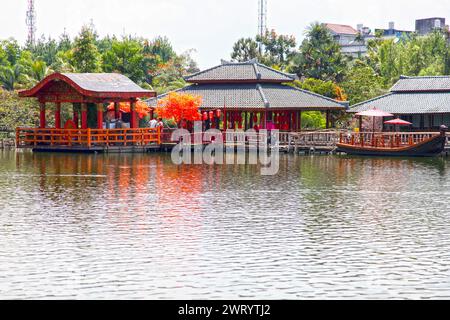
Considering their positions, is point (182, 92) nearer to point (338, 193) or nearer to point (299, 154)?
point (299, 154)

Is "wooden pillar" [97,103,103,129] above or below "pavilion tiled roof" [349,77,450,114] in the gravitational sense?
below

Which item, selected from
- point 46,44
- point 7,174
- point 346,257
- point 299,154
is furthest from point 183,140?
point 46,44

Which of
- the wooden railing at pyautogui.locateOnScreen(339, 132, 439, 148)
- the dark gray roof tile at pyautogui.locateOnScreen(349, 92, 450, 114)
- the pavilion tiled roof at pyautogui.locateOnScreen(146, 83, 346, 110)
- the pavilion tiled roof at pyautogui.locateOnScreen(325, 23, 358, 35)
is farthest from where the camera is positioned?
the pavilion tiled roof at pyautogui.locateOnScreen(325, 23, 358, 35)

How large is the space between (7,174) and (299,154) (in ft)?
70.1

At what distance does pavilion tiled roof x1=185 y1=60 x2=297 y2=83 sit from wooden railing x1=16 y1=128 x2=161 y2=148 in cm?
920

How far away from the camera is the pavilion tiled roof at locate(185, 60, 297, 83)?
2571 inches

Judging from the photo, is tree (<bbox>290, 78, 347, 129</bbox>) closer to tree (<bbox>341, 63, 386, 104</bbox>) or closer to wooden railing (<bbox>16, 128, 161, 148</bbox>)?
tree (<bbox>341, 63, 386, 104</bbox>)

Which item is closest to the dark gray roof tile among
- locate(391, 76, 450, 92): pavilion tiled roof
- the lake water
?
locate(391, 76, 450, 92): pavilion tiled roof

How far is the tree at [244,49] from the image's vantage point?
322 ft

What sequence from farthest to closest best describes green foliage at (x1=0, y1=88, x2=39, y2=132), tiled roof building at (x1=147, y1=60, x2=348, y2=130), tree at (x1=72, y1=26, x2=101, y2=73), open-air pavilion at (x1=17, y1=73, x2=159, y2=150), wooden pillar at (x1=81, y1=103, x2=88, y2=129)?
tree at (x1=72, y1=26, x2=101, y2=73) < green foliage at (x1=0, y1=88, x2=39, y2=132) < tiled roof building at (x1=147, y1=60, x2=348, y2=130) < wooden pillar at (x1=81, y1=103, x2=88, y2=129) < open-air pavilion at (x1=17, y1=73, x2=159, y2=150)

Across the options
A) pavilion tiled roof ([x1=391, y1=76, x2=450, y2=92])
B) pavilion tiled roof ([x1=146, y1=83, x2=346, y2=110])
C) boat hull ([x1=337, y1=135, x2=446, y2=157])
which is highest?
pavilion tiled roof ([x1=391, y1=76, x2=450, y2=92])

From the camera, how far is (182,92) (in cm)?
6488

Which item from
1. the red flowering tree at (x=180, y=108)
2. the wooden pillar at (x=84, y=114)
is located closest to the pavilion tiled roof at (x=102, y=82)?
the wooden pillar at (x=84, y=114)

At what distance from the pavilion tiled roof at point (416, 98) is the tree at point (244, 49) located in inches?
1318
